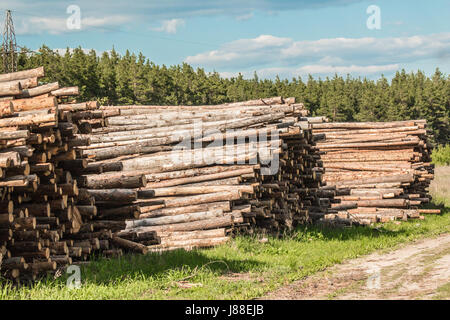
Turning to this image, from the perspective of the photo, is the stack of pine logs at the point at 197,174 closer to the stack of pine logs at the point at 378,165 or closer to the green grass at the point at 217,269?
the green grass at the point at 217,269

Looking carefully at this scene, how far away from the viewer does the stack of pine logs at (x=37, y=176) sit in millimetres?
7652

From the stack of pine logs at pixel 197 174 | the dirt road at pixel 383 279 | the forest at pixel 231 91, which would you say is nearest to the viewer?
the dirt road at pixel 383 279

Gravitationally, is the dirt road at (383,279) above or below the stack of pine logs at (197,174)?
below

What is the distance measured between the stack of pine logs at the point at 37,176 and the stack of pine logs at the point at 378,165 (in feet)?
34.5

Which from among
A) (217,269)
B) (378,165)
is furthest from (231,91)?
(217,269)

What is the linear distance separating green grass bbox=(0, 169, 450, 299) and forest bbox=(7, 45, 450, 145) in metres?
50.4

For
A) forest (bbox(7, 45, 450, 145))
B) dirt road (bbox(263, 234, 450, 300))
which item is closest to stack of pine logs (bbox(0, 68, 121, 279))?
dirt road (bbox(263, 234, 450, 300))

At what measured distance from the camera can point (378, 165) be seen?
20000 millimetres

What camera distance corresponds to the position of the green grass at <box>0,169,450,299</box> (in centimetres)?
766

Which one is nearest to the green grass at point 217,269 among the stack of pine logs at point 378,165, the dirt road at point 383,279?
the dirt road at point 383,279

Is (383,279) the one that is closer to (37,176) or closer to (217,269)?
(217,269)

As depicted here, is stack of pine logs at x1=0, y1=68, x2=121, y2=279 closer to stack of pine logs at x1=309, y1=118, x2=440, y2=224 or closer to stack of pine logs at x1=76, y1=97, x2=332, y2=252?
stack of pine logs at x1=76, y1=97, x2=332, y2=252
